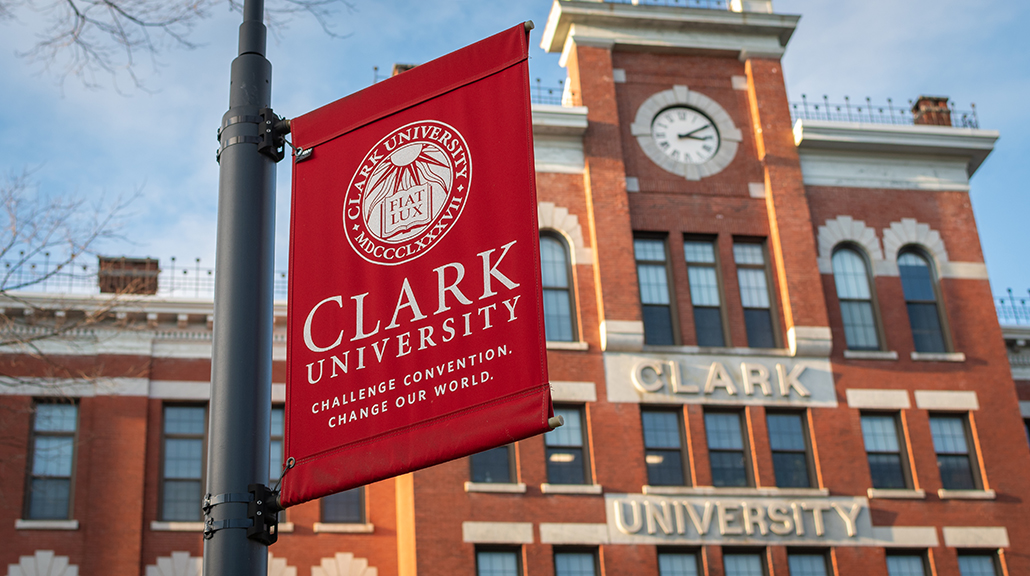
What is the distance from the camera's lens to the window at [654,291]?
83.2 ft

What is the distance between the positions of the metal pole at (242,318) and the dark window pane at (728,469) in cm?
1911

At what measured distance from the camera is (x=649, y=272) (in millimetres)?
25812

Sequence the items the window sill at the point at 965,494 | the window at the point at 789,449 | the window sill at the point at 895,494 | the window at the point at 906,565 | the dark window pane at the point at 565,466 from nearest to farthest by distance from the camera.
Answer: the dark window pane at the point at 565,466
the window at the point at 906,565
the window sill at the point at 895,494
the window at the point at 789,449
the window sill at the point at 965,494

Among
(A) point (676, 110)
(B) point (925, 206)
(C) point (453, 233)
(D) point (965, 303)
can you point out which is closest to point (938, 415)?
(D) point (965, 303)

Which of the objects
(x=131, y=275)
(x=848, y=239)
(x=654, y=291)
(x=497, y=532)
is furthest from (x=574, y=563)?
(x=131, y=275)

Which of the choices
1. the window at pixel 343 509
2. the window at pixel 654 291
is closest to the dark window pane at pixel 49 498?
the window at pixel 343 509

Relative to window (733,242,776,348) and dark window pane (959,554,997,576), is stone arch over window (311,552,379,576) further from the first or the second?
dark window pane (959,554,997,576)

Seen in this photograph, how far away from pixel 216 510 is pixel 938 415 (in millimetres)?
23166

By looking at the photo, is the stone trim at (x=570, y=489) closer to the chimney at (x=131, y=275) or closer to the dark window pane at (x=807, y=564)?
the dark window pane at (x=807, y=564)

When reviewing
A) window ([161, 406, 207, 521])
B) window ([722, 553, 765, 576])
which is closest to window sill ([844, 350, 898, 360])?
window ([722, 553, 765, 576])

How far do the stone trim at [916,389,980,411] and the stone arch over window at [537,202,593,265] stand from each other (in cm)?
788

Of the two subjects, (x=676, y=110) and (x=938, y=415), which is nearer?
(x=938, y=415)

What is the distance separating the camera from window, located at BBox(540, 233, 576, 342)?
24906 millimetres

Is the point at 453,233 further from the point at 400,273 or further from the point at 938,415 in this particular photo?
the point at 938,415
